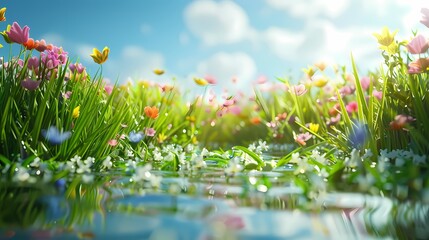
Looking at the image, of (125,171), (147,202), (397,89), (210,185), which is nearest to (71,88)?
(125,171)

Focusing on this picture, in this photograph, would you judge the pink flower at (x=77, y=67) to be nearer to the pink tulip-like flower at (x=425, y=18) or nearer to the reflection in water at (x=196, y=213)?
the reflection in water at (x=196, y=213)

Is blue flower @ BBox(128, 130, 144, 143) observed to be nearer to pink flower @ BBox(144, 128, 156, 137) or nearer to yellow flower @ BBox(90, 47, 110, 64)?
pink flower @ BBox(144, 128, 156, 137)

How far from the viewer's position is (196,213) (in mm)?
2240

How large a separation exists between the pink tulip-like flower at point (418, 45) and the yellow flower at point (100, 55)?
2239mm

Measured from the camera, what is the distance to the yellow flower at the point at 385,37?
3688 millimetres

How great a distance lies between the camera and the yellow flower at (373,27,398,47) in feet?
12.1

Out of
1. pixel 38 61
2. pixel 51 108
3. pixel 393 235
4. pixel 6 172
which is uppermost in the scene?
pixel 38 61

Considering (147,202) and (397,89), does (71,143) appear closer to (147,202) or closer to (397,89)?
(147,202)

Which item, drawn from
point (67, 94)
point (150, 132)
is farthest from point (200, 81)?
point (67, 94)

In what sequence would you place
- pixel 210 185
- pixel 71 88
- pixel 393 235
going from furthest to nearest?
pixel 71 88
pixel 210 185
pixel 393 235

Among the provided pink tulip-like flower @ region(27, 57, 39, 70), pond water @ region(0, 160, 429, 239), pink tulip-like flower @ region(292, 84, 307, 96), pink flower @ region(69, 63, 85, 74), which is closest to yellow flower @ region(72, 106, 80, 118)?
pink tulip-like flower @ region(27, 57, 39, 70)

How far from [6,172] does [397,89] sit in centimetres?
286

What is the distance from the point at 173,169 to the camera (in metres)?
3.75

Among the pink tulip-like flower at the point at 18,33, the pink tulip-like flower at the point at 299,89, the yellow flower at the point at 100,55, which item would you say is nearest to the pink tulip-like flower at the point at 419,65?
the pink tulip-like flower at the point at 299,89
